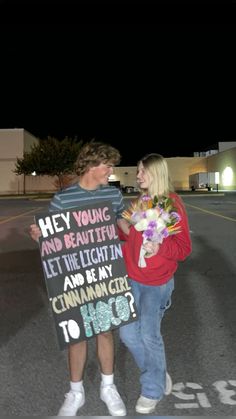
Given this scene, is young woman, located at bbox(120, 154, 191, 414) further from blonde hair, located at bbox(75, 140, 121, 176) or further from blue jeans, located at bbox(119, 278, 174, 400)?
blonde hair, located at bbox(75, 140, 121, 176)

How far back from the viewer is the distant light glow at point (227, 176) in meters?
70.4

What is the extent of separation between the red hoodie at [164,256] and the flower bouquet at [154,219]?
45mm

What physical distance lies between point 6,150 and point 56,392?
225ft

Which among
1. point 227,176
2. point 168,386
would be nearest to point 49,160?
point 227,176

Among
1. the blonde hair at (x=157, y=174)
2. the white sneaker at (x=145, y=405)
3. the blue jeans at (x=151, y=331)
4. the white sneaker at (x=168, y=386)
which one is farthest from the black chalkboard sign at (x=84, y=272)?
the white sneaker at (x=168, y=386)

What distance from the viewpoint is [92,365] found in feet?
14.5

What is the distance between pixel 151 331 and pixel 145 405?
47cm

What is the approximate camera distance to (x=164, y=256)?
348cm

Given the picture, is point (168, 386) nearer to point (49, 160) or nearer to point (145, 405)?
point (145, 405)

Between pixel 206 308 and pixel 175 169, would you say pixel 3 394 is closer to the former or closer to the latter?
pixel 206 308

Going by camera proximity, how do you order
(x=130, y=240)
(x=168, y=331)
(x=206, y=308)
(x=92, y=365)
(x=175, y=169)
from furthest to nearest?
1. (x=175, y=169)
2. (x=206, y=308)
3. (x=168, y=331)
4. (x=92, y=365)
5. (x=130, y=240)

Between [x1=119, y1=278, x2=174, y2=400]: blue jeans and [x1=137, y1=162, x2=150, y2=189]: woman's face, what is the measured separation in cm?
65

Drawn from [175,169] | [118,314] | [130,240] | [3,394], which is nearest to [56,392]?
[3,394]

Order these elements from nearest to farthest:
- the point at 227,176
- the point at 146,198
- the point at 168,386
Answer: the point at 146,198, the point at 168,386, the point at 227,176
